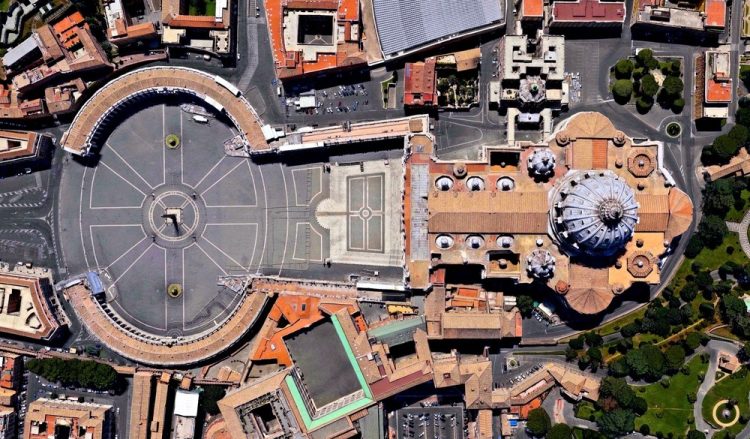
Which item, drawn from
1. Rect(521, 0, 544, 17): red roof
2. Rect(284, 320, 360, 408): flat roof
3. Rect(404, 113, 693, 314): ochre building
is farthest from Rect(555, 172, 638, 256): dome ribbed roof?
Rect(284, 320, 360, 408): flat roof

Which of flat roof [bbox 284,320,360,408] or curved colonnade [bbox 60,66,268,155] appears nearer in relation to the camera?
curved colonnade [bbox 60,66,268,155]

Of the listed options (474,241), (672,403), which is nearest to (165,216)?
(474,241)

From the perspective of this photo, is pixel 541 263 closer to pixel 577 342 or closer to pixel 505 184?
pixel 505 184

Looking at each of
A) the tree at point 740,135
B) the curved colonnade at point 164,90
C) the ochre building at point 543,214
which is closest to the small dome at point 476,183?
the ochre building at point 543,214

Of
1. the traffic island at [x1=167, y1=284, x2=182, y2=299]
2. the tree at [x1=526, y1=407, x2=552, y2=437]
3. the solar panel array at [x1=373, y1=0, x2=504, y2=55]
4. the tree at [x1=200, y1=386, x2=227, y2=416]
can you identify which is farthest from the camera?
the traffic island at [x1=167, y1=284, x2=182, y2=299]

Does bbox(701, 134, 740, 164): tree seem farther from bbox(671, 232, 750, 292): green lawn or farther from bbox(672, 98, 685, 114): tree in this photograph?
bbox(671, 232, 750, 292): green lawn

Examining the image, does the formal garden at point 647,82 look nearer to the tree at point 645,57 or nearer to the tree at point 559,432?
the tree at point 645,57
